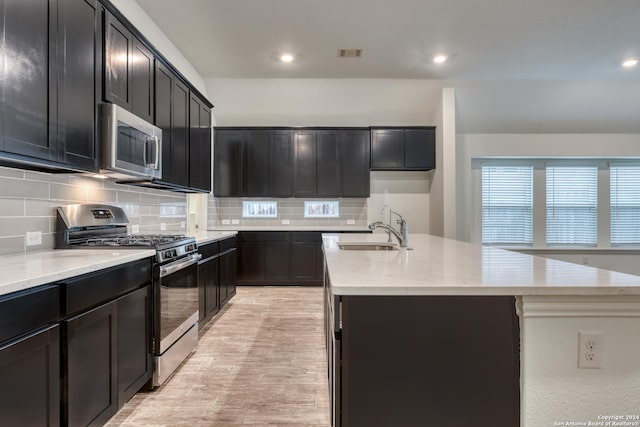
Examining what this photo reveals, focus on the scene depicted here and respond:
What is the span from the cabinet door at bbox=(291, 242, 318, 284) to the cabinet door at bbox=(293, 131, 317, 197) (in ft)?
2.71

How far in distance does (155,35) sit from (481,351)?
3.87m

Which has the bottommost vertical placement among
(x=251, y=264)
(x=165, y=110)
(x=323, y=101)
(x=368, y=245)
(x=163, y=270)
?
(x=251, y=264)

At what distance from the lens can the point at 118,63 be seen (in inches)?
90.4

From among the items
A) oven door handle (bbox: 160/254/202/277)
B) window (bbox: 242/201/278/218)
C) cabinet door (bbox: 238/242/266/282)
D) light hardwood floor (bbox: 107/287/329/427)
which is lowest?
light hardwood floor (bbox: 107/287/329/427)

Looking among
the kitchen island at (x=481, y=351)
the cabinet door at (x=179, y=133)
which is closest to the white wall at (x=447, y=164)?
the cabinet door at (x=179, y=133)

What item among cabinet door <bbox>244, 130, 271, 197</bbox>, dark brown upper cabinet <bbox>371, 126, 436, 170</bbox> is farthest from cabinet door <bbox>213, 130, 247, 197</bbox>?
dark brown upper cabinet <bbox>371, 126, 436, 170</bbox>

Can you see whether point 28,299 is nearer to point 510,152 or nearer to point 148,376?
point 148,376

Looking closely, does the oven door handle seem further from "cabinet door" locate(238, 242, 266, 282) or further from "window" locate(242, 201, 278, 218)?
"window" locate(242, 201, 278, 218)

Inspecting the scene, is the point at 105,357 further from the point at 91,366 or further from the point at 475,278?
the point at 475,278

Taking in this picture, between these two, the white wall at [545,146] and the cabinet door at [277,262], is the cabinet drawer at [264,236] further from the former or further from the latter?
the white wall at [545,146]

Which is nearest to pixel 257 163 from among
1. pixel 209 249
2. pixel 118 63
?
pixel 209 249

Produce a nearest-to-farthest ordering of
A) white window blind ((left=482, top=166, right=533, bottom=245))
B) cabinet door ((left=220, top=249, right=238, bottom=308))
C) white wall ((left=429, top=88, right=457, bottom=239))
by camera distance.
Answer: cabinet door ((left=220, top=249, right=238, bottom=308))
white wall ((left=429, top=88, right=457, bottom=239))
white window blind ((left=482, top=166, right=533, bottom=245))

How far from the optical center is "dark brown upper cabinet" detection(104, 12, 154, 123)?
220 cm

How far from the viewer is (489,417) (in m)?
1.16
